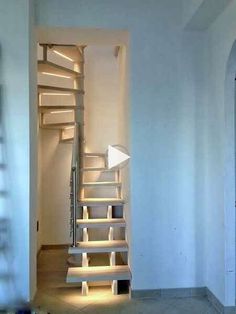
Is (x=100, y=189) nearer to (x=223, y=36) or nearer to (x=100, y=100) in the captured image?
(x=100, y=100)

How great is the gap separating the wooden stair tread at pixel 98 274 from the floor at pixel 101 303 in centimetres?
20

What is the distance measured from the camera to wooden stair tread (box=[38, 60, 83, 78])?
4.30 meters

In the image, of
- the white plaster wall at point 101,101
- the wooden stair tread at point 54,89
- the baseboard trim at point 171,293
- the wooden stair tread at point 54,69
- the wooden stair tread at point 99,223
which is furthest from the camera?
the white plaster wall at point 101,101

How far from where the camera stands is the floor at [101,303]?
319 centimetres

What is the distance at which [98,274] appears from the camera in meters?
3.52

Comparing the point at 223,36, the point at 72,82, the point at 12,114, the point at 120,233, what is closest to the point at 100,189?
the point at 120,233

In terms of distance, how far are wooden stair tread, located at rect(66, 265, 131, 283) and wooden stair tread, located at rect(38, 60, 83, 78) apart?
2.38 meters

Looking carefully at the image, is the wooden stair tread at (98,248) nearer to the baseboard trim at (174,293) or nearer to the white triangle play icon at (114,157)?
the baseboard trim at (174,293)

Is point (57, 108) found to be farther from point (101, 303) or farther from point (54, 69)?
point (101, 303)

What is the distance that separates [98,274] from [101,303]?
0.27 meters

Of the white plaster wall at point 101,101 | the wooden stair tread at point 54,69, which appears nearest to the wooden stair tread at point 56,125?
the white plaster wall at point 101,101

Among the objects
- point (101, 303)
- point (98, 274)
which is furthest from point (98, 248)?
point (101, 303)

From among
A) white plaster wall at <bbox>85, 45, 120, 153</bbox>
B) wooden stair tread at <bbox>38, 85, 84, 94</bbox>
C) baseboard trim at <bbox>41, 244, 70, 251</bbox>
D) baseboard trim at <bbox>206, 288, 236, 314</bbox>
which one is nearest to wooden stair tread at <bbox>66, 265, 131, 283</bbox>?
baseboard trim at <bbox>206, 288, 236, 314</bbox>

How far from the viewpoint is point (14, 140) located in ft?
10.5
